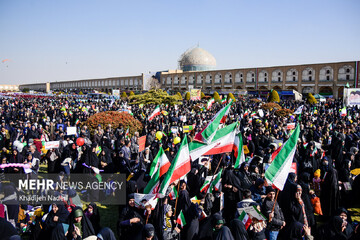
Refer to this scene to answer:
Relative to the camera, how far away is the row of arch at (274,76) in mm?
43112

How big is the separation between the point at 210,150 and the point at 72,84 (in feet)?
341

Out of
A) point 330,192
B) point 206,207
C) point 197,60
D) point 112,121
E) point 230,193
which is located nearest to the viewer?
Answer: point 206,207

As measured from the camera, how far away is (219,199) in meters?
5.01

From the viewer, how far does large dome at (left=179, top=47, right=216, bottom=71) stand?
2682 inches

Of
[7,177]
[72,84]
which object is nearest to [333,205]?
[7,177]

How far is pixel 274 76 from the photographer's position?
50844mm

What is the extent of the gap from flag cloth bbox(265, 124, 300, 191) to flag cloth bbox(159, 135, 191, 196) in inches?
49.8

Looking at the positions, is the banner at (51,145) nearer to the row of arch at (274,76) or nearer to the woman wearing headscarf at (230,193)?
the woman wearing headscarf at (230,193)

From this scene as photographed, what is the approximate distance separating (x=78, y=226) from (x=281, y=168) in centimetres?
303

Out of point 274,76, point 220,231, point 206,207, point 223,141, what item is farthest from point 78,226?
point 274,76

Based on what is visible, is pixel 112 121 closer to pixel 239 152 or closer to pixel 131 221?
pixel 239 152

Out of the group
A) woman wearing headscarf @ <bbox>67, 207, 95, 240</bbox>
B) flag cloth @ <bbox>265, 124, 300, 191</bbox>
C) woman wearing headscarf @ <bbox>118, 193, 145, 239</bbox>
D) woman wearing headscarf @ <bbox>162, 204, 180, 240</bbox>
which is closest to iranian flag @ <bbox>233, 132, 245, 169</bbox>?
flag cloth @ <bbox>265, 124, 300, 191</bbox>

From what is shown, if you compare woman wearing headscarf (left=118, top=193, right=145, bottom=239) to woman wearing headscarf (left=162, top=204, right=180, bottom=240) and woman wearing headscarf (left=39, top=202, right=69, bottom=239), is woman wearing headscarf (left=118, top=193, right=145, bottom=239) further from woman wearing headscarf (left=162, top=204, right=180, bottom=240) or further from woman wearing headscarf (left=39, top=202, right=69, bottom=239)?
woman wearing headscarf (left=39, top=202, right=69, bottom=239)

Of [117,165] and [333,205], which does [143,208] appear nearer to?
[117,165]
